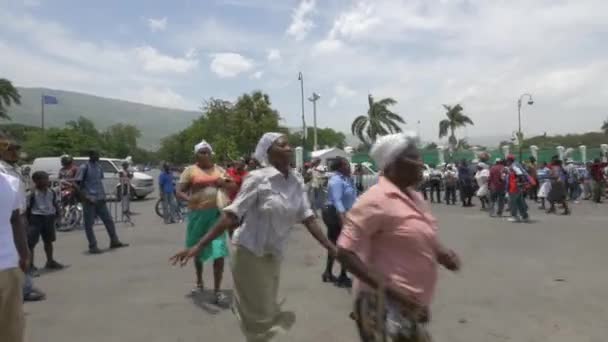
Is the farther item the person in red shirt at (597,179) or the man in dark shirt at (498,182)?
the person in red shirt at (597,179)

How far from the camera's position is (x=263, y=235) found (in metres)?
3.65

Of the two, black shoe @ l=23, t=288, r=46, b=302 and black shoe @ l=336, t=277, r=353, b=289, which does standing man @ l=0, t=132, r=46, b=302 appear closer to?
black shoe @ l=23, t=288, r=46, b=302

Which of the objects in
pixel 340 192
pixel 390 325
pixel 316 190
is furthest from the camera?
pixel 316 190

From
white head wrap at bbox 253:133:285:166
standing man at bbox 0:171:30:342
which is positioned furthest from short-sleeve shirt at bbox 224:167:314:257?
standing man at bbox 0:171:30:342

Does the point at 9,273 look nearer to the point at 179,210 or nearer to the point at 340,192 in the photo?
the point at 340,192

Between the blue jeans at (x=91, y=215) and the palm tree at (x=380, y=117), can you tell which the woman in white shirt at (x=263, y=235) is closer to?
the blue jeans at (x=91, y=215)

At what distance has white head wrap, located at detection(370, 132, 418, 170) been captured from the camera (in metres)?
2.66

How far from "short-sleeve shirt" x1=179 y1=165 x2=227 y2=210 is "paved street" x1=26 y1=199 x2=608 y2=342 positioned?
110 centimetres

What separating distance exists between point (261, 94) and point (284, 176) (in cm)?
4211

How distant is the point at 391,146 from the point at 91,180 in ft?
26.1

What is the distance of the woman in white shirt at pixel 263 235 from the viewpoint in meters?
3.57

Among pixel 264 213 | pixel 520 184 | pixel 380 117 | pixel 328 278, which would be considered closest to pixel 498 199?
pixel 520 184

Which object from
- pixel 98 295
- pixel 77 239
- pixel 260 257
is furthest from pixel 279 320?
pixel 77 239

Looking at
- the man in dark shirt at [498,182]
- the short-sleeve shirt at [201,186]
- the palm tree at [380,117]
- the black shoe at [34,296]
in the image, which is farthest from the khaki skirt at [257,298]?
the palm tree at [380,117]
